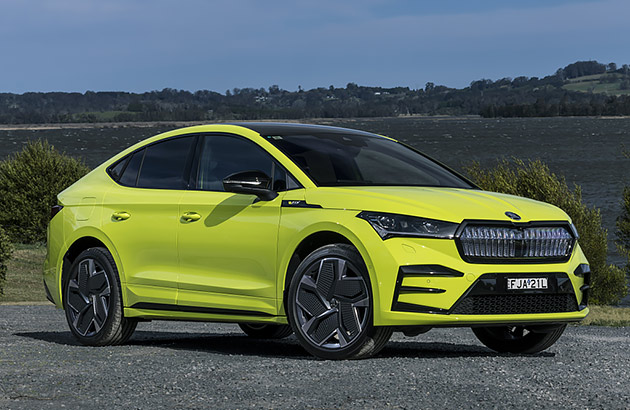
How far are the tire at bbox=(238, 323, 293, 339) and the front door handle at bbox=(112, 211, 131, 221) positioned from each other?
193cm

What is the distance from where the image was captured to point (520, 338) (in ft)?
27.1

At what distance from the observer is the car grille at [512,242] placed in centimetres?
674

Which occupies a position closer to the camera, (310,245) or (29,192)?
(310,245)

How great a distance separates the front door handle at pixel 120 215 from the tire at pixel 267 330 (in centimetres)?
193

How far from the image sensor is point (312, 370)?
6605 millimetres

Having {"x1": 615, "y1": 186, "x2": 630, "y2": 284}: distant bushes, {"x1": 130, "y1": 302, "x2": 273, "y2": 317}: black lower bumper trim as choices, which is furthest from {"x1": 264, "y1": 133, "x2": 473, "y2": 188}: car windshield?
{"x1": 615, "y1": 186, "x2": 630, "y2": 284}: distant bushes

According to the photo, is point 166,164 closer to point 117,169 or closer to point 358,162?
point 117,169

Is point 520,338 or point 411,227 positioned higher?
point 411,227

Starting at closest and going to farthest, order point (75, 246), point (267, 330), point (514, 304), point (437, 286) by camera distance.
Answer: point (437, 286), point (514, 304), point (75, 246), point (267, 330)

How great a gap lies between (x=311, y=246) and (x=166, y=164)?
72.4 inches

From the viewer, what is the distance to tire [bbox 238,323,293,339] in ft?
31.9

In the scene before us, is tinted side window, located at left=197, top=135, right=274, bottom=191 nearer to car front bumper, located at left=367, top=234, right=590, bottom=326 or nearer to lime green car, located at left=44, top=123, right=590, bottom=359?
lime green car, located at left=44, top=123, right=590, bottom=359

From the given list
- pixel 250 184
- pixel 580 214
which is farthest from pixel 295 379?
pixel 580 214

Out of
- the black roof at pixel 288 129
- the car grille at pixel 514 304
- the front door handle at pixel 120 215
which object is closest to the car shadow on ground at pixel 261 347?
the car grille at pixel 514 304
